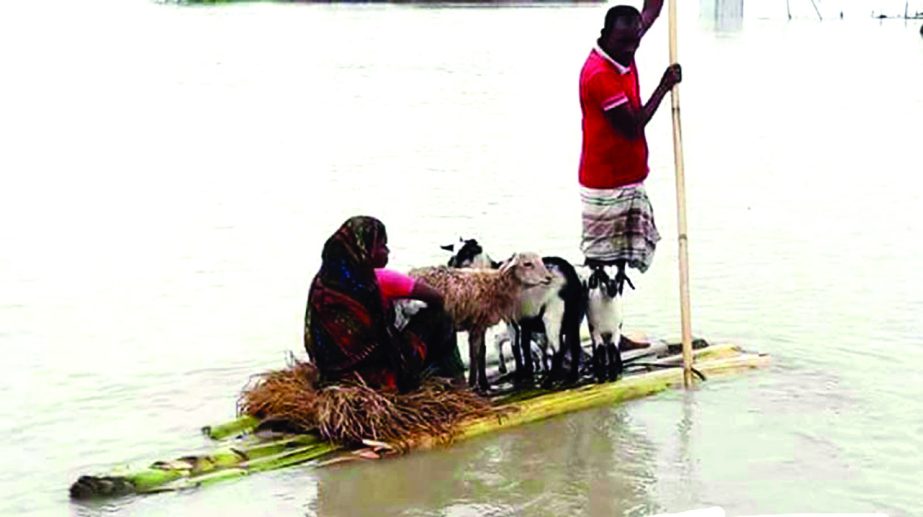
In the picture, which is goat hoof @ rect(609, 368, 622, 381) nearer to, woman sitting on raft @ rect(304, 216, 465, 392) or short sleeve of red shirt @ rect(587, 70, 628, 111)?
woman sitting on raft @ rect(304, 216, 465, 392)

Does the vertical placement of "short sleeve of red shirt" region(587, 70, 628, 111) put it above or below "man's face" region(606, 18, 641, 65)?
below

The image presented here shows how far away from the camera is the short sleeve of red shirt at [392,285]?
21.2 ft

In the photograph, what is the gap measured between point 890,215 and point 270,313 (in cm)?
602

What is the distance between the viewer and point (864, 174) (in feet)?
50.1

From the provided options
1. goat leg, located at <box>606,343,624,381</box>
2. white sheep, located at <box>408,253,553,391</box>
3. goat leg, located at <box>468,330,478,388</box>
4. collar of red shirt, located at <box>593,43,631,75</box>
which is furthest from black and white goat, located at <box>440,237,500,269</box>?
collar of red shirt, located at <box>593,43,631,75</box>

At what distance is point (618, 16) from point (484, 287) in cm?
140

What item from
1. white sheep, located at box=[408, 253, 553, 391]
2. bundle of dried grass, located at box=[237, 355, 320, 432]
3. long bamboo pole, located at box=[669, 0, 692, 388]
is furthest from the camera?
long bamboo pole, located at box=[669, 0, 692, 388]

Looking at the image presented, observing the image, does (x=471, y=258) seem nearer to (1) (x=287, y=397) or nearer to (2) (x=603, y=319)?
(2) (x=603, y=319)

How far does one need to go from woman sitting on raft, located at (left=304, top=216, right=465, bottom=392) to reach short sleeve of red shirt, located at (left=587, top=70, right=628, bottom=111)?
122 centimetres

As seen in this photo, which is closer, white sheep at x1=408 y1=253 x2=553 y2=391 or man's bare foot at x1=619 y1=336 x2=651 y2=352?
white sheep at x1=408 y1=253 x2=553 y2=391

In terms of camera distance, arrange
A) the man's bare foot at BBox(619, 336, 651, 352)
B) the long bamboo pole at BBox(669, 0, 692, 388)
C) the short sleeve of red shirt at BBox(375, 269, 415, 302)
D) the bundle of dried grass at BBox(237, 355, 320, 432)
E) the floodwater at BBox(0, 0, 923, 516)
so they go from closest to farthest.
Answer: the floodwater at BBox(0, 0, 923, 516) < the bundle of dried grass at BBox(237, 355, 320, 432) < the short sleeve of red shirt at BBox(375, 269, 415, 302) < the long bamboo pole at BBox(669, 0, 692, 388) < the man's bare foot at BBox(619, 336, 651, 352)

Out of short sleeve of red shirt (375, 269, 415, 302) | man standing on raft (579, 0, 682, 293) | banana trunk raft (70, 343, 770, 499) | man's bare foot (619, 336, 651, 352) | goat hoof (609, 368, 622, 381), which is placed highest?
man standing on raft (579, 0, 682, 293)

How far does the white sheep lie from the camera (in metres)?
6.69

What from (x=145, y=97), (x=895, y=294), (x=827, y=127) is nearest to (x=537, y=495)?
(x=895, y=294)
